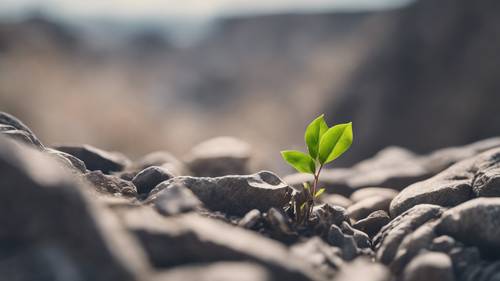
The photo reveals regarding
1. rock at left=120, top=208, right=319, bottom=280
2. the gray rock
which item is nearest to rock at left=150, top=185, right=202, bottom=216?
rock at left=120, top=208, right=319, bottom=280

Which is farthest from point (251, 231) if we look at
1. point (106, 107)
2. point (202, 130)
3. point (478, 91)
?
point (106, 107)

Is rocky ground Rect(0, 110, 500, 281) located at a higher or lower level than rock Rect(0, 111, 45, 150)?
lower

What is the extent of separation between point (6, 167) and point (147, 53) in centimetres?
3382

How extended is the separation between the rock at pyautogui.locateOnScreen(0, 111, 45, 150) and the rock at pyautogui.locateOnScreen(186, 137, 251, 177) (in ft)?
6.49

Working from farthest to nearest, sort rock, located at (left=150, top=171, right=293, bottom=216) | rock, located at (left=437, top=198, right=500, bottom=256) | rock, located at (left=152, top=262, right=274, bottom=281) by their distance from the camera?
rock, located at (left=150, top=171, right=293, bottom=216) < rock, located at (left=437, top=198, right=500, bottom=256) < rock, located at (left=152, top=262, right=274, bottom=281)

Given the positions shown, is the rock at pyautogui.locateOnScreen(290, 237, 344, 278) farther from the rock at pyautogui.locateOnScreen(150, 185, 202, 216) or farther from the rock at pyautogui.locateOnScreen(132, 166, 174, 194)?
the rock at pyautogui.locateOnScreen(132, 166, 174, 194)

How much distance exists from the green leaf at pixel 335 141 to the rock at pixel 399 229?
0.57 meters

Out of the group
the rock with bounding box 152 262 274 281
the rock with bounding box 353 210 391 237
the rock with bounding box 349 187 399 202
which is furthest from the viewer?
the rock with bounding box 349 187 399 202

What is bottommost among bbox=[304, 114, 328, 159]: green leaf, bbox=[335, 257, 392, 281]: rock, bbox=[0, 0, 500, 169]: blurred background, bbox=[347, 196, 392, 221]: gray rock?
bbox=[335, 257, 392, 281]: rock

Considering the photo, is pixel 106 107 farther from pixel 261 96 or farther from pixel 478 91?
pixel 478 91

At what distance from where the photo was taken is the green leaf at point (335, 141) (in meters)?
3.28

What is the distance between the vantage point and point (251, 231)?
2.87 meters

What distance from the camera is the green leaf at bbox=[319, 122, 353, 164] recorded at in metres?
3.28

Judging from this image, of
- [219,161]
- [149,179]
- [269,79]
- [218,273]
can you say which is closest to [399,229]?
[218,273]
